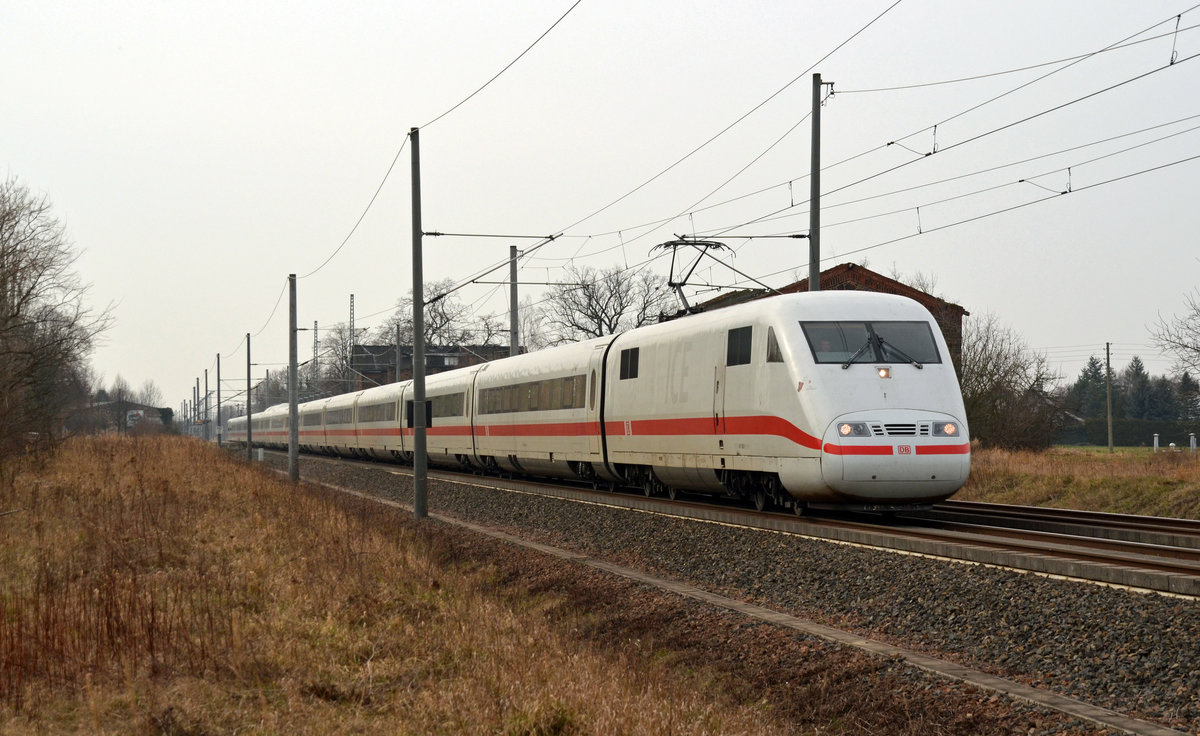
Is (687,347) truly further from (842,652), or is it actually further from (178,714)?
(178,714)

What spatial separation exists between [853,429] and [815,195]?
8100mm

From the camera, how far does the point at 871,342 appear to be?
1614 centimetres

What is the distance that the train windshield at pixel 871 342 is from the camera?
1593 centimetres

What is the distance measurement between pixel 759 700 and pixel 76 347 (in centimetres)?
2802

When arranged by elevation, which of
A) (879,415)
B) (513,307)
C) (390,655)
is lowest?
(390,655)

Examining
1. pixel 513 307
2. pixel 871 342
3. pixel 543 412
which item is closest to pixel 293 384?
pixel 513 307

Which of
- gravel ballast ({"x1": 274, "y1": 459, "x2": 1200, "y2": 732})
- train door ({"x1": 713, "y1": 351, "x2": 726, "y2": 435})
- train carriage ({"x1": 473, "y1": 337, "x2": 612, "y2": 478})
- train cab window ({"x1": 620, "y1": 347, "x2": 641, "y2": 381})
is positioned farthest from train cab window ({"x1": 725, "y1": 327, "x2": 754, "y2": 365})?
train carriage ({"x1": 473, "y1": 337, "x2": 612, "y2": 478})

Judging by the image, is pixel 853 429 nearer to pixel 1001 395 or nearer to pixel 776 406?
pixel 776 406

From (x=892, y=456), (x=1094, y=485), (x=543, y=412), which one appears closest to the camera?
(x=892, y=456)

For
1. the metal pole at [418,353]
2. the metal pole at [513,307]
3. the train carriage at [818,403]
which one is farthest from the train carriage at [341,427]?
the train carriage at [818,403]

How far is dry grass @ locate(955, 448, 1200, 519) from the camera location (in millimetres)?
20672

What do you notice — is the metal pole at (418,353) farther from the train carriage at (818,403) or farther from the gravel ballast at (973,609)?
the gravel ballast at (973,609)

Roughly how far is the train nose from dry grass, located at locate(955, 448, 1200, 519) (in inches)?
275

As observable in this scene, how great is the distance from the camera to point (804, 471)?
50.6 feet
